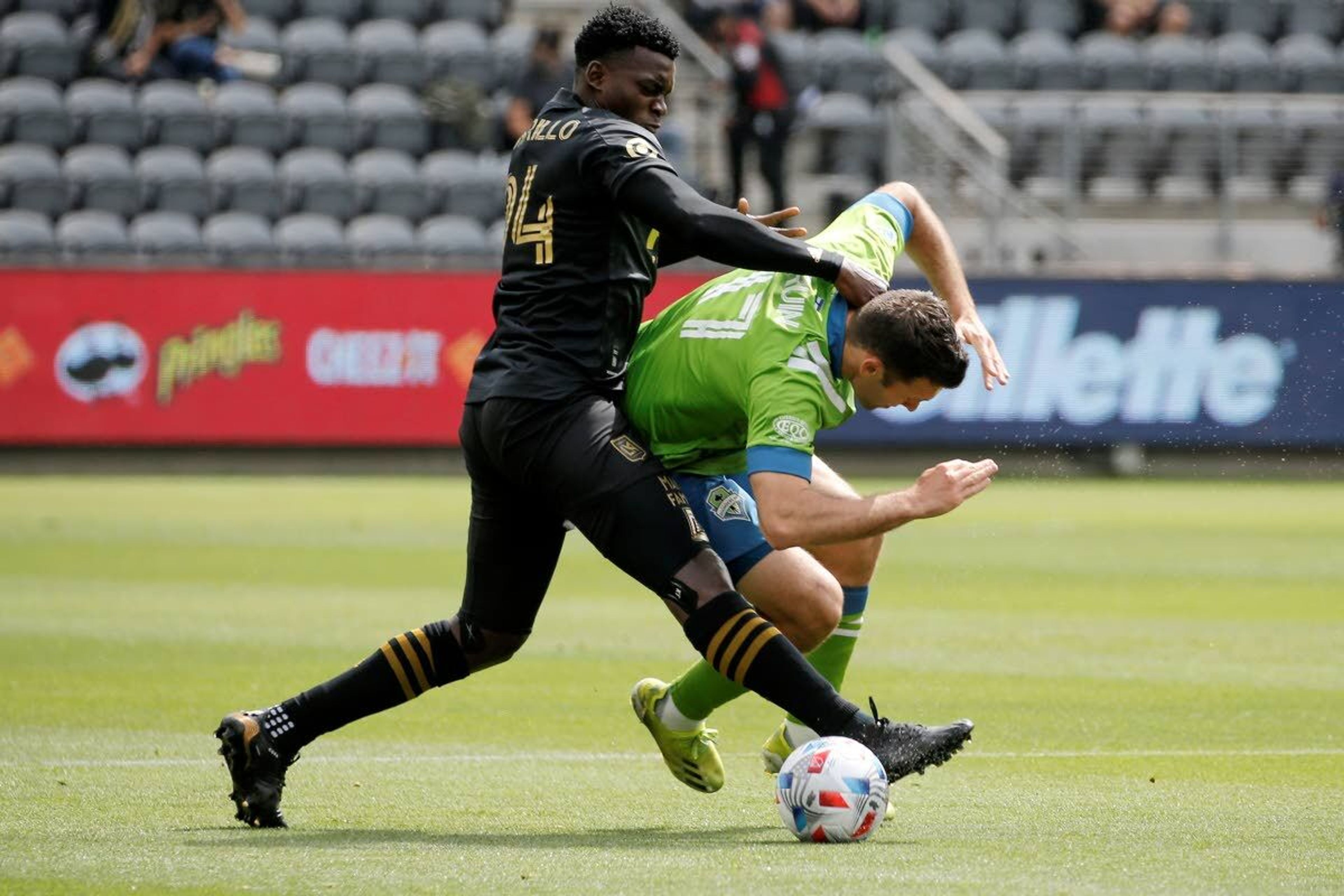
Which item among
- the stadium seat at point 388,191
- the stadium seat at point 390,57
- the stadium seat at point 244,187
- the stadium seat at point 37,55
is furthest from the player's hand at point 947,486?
the stadium seat at point 37,55

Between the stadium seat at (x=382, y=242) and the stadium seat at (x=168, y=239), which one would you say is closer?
the stadium seat at (x=168, y=239)

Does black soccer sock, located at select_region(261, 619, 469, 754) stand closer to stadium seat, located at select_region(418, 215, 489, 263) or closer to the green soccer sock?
the green soccer sock

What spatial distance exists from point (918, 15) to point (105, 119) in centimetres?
957

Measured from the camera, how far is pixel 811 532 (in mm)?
5473

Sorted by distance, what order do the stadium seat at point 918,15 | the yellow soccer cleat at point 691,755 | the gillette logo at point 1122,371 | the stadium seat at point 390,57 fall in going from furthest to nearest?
the stadium seat at point 918,15
the stadium seat at point 390,57
the gillette logo at point 1122,371
the yellow soccer cleat at point 691,755

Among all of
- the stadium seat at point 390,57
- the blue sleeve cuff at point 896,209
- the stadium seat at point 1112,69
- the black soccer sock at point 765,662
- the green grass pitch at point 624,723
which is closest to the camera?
the green grass pitch at point 624,723

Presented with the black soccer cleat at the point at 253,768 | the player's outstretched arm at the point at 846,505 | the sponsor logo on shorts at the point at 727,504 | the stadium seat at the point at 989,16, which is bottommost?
the stadium seat at the point at 989,16

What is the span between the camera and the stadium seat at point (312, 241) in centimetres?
2130

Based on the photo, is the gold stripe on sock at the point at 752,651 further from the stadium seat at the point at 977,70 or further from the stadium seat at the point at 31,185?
the stadium seat at the point at 977,70

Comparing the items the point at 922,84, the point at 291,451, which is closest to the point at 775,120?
the point at 922,84

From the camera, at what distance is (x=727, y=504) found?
6.11 m

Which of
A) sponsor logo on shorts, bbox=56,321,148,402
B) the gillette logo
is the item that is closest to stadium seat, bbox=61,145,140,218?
sponsor logo on shorts, bbox=56,321,148,402

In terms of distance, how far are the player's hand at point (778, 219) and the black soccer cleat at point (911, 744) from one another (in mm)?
1352

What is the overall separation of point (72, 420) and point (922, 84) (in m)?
9.36
